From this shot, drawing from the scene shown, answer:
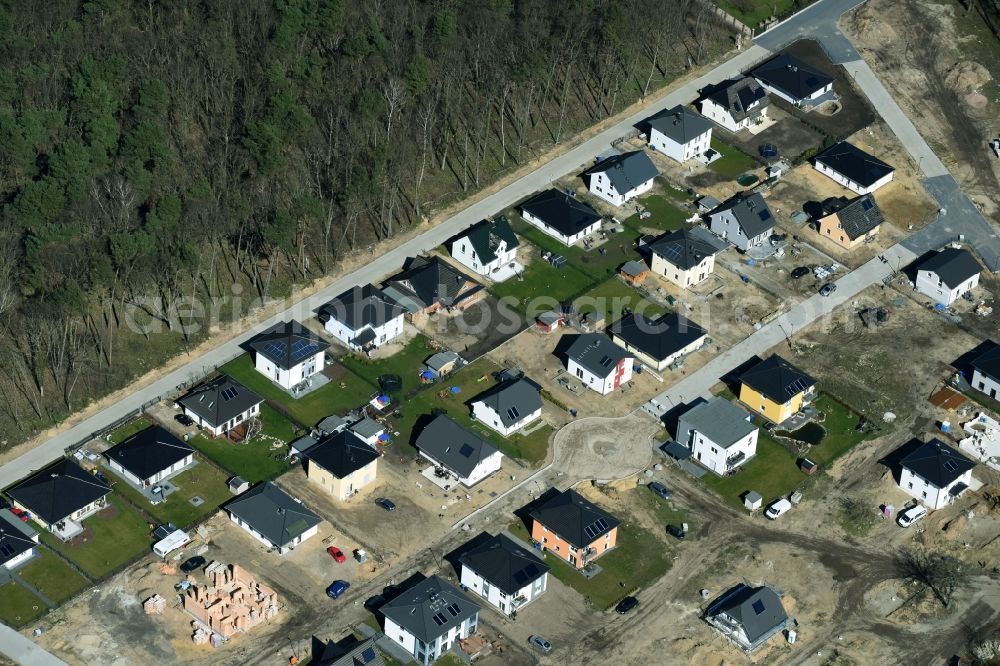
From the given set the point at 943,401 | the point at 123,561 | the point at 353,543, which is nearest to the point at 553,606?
the point at 353,543

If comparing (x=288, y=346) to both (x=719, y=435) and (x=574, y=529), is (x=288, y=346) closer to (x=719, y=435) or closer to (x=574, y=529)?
(x=574, y=529)

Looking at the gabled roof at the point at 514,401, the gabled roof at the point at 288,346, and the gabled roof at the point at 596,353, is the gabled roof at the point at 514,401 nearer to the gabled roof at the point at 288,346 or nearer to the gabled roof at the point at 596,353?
the gabled roof at the point at 596,353

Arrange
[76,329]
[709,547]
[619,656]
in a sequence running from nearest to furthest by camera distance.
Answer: [619,656] → [709,547] → [76,329]

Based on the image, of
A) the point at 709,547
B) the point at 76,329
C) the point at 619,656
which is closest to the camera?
the point at 619,656

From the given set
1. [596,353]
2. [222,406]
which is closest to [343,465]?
[222,406]

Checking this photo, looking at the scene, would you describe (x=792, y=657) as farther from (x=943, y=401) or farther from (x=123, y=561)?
(x=123, y=561)

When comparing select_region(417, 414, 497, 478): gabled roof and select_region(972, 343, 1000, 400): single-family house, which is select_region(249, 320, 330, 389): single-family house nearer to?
select_region(417, 414, 497, 478): gabled roof
